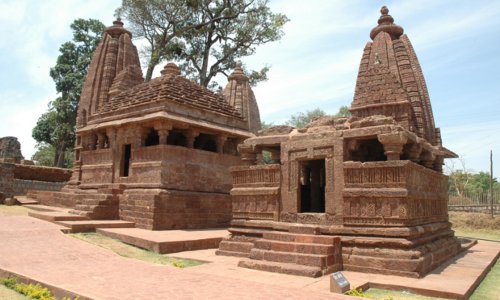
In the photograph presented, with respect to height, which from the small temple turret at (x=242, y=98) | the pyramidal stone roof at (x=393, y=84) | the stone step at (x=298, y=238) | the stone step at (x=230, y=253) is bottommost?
the stone step at (x=230, y=253)

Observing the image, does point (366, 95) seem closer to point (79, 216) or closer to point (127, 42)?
point (79, 216)

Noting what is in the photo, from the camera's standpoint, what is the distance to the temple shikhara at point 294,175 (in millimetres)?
6422

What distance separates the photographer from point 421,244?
21.9 ft

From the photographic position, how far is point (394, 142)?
21.4 feet

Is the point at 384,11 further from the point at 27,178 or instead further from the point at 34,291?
the point at 27,178

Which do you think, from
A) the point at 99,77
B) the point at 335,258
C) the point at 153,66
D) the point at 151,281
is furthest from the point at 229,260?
the point at 153,66

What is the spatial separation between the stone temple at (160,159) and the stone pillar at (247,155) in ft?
10.4

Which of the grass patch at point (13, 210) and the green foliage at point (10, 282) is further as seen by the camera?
the grass patch at point (13, 210)

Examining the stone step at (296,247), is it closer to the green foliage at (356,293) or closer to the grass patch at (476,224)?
the green foliage at (356,293)

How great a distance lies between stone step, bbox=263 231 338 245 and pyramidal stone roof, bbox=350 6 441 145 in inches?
173

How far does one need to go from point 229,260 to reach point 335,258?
203 cm

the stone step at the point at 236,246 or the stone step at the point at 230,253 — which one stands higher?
the stone step at the point at 236,246

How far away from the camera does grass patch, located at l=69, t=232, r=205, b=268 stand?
280 inches

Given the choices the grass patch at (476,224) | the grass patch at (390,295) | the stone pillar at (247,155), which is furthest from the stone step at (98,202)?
the grass patch at (476,224)
